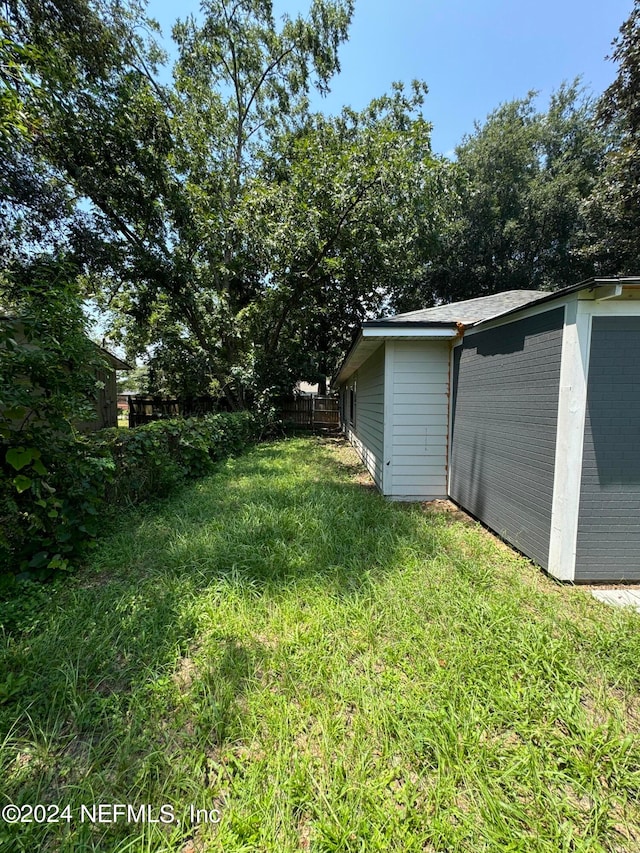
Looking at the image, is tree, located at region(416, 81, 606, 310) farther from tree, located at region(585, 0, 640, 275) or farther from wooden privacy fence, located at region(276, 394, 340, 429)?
wooden privacy fence, located at region(276, 394, 340, 429)

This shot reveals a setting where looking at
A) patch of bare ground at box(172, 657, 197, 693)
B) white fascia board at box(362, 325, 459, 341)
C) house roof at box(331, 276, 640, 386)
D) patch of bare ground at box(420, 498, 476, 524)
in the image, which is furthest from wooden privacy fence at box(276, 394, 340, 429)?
patch of bare ground at box(172, 657, 197, 693)

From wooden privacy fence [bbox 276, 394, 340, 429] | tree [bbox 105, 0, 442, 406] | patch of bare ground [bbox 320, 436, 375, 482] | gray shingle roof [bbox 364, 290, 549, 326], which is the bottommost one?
patch of bare ground [bbox 320, 436, 375, 482]

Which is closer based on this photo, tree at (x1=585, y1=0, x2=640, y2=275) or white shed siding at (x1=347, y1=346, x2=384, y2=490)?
white shed siding at (x1=347, y1=346, x2=384, y2=490)

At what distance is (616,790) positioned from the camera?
140cm

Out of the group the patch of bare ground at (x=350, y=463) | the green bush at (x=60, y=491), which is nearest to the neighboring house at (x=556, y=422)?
the patch of bare ground at (x=350, y=463)

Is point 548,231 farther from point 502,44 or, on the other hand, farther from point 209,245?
point 209,245

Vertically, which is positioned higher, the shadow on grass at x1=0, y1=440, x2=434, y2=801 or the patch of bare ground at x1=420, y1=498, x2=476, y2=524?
the shadow on grass at x1=0, y1=440, x2=434, y2=801

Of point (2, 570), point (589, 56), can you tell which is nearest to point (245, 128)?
point (589, 56)

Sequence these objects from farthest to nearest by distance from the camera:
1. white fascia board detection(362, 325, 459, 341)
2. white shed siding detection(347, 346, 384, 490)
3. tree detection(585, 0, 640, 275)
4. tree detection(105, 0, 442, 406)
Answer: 1. tree detection(105, 0, 442, 406)
2. tree detection(585, 0, 640, 275)
3. white shed siding detection(347, 346, 384, 490)
4. white fascia board detection(362, 325, 459, 341)

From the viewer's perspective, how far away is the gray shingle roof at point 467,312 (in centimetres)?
477

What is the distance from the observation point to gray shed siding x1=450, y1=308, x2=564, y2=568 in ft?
10.1

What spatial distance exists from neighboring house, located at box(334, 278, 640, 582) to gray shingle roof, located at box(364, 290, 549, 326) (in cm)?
6

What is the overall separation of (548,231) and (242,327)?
14.5 m

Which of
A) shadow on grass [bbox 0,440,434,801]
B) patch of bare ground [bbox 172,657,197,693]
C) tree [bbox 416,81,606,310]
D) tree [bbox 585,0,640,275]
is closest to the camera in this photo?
shadow on grass [bbox 0,440,434,801]
